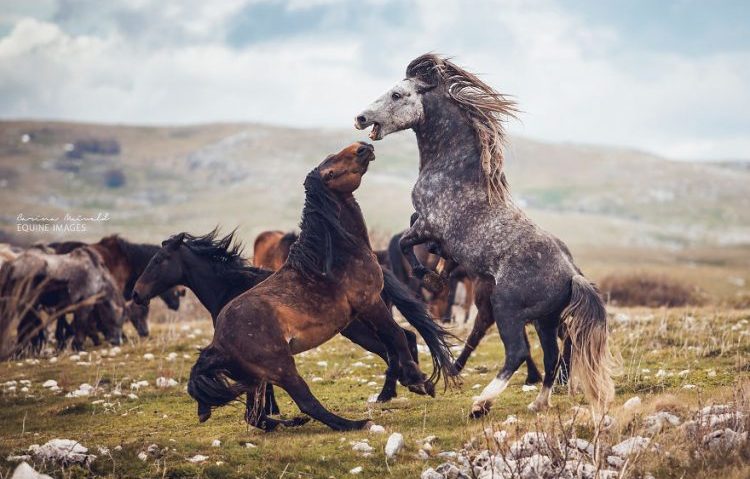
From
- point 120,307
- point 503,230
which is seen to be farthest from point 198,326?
point 503,230

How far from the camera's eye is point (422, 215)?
8195mm

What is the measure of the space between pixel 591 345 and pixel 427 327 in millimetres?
2011

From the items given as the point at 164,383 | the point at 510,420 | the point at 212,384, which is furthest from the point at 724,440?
the point at 164,383

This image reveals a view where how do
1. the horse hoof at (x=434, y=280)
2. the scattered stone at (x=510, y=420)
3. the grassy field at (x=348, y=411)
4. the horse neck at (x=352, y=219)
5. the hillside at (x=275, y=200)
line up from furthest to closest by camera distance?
the hillside at (x=275, y=200) → the horse hoof at (x=434, y=280) → the horse neck at (x=352, y=219) → the scattered stone at (x=510, y=420) → the grassy field at (x=348, y=411)

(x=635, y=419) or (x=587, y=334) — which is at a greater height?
(x=587, y=334)

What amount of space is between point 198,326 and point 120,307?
2.49 metres

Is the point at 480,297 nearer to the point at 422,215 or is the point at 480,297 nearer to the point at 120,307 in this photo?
the point at 422,215

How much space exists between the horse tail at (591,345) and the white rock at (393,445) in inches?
77.8

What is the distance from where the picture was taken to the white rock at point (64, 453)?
6453mm

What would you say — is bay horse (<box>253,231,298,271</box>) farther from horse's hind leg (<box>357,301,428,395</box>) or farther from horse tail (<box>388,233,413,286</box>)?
horse's hind leg (<box>357,301,428,395</box>)

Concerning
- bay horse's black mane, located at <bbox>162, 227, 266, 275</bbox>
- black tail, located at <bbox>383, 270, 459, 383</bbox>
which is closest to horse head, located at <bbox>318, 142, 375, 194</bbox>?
black tail, located at <bbox>383, 270, 459, 383</bbox>

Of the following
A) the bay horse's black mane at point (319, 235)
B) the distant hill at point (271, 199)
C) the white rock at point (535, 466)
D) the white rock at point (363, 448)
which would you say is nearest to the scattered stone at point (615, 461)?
the white rock at point (535, 466)

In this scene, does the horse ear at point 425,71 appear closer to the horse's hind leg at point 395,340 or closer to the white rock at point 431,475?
the horse's hind leg at point 395,340

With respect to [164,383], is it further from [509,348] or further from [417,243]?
[509,348]
